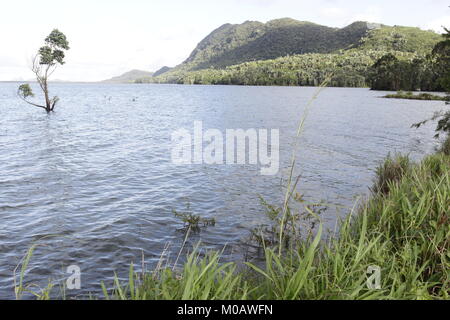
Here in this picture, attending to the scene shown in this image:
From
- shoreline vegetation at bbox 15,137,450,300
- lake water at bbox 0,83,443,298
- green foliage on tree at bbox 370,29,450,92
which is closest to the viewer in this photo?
shoreline vegetation at bbox 15,137,450,300

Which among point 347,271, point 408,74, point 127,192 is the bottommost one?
point 127,192

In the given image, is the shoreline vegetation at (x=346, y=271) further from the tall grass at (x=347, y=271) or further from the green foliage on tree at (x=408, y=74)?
the green foliage on tree at (x=408, y=74)

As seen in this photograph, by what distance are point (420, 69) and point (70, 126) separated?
108m

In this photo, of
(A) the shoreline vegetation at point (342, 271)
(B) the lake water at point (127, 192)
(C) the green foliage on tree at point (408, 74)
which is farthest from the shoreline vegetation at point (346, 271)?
(C) the green foliage on tree at point (408, 74)

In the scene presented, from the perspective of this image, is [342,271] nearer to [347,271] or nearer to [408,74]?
[347,271]

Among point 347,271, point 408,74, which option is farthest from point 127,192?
point 408,74

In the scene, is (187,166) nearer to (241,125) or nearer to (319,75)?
(241,125)

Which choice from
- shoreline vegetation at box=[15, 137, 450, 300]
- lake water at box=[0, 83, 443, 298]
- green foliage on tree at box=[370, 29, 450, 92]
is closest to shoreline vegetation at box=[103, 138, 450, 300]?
shoreline vegetation at box=[15, 137, 450, 300]

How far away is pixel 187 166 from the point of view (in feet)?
66.6

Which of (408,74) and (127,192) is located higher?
(408,74)

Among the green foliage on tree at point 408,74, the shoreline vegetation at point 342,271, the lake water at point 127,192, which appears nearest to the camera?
the shoreline vegetation at point 342,271

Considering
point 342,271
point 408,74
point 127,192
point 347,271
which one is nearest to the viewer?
point 342,271

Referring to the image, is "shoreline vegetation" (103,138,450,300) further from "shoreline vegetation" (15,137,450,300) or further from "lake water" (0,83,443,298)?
"lake water" (0,83,443,298)

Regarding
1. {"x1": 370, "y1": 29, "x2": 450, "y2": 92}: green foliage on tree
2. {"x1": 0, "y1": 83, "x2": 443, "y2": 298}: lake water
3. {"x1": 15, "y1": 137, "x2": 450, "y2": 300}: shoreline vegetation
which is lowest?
{"x1": 0, "y1": 83, "x2": 443, "y2": 298}: lake water
